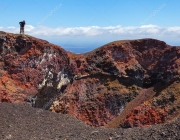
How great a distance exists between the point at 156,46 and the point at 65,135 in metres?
20.5

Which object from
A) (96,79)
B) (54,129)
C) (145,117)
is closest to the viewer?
(54,129)

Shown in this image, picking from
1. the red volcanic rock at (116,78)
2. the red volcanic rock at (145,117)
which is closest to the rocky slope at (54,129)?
the red volcanic rock at (145,117)

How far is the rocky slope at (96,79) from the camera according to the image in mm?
29391

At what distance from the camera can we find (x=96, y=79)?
3444 centimetres

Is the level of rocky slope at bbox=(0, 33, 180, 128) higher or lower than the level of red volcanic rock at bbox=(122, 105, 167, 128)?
higher

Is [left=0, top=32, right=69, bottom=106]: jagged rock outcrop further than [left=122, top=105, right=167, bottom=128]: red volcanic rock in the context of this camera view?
Yes

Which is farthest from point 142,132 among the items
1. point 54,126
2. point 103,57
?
point 103,57

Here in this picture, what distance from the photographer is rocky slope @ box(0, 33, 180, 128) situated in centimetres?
2939

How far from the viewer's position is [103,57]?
34656 millimetres

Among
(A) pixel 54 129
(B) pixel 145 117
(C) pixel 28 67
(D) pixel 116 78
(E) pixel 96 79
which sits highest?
(C) pixel 28 67

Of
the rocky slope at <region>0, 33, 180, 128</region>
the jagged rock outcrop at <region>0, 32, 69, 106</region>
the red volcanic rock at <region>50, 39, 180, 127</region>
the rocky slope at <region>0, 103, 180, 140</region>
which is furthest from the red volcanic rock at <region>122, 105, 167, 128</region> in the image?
the jagged rock outcrop at <region>0, 32, 69, 106</region>

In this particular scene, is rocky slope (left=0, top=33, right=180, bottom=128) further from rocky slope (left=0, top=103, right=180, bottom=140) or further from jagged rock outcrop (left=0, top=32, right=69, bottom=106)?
rocky slope (left=0, top=103, right=180, bottom=140)

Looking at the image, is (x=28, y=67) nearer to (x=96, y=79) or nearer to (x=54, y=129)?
(x=96, y=79)

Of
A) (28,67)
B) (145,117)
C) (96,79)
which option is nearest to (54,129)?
(145,117)
